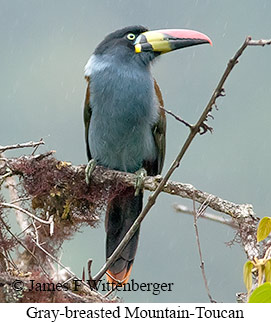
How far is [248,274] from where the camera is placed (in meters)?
2.06

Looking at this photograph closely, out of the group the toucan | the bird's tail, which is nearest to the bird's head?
the toucan

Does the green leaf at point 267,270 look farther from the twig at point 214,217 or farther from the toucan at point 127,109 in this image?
the toucan at point 127,109

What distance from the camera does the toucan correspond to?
4.19m

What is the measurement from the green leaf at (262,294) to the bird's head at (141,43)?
2587 mm

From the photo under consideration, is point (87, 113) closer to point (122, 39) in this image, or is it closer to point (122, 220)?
point (122, 39)

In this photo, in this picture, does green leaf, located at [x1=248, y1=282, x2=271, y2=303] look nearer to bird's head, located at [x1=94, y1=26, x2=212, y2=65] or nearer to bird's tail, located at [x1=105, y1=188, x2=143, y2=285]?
bird's tail, located at [x1=105, y1=188, x2=143, y2=285]

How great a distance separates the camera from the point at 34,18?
128 ft

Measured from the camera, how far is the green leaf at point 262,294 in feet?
6.06

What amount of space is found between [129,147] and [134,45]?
61cm

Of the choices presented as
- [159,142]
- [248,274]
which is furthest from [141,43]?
[248,274]

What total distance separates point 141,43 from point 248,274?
2.57 metres

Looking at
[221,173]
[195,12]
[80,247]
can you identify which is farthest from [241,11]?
[80,247]

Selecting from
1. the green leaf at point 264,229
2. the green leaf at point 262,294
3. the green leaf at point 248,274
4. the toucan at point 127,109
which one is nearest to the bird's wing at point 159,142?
the toucan at point 127,109

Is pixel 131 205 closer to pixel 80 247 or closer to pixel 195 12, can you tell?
pixel 80 247
